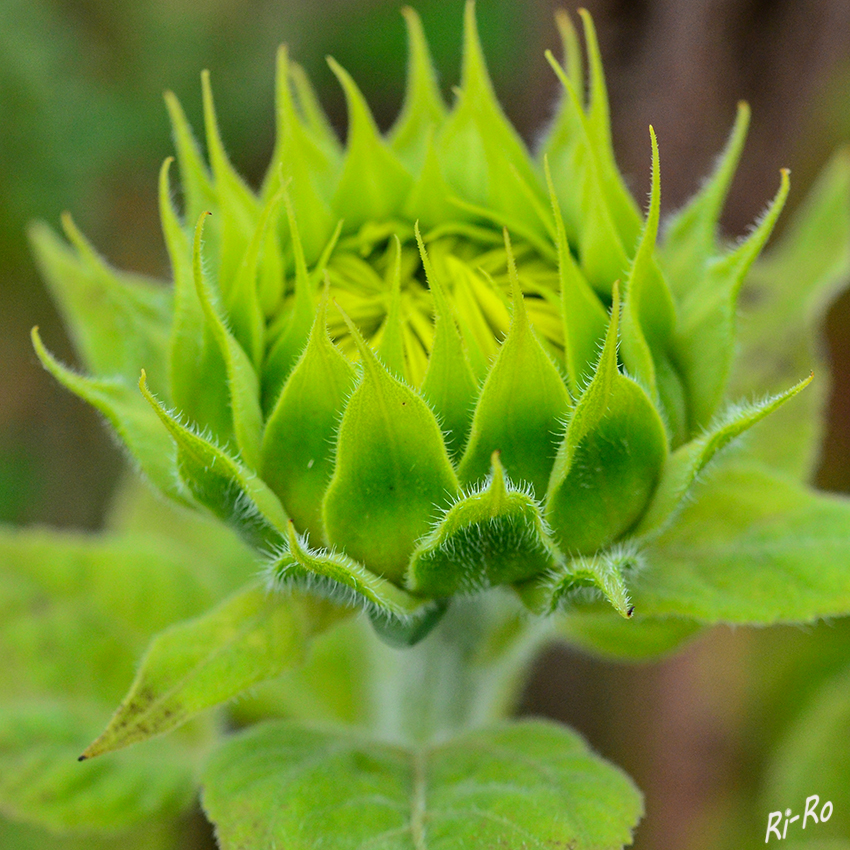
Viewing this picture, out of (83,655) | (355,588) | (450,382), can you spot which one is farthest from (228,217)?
(83,655)

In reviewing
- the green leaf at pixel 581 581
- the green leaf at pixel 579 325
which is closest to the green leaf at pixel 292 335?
the green leaf at pixel 579 325

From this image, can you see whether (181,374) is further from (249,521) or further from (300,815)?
(300,815)

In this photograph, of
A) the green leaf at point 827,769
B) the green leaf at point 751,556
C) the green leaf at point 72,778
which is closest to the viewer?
the green leaf at point 751,556

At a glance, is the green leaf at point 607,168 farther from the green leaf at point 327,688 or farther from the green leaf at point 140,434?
the green leaf at point 327,688

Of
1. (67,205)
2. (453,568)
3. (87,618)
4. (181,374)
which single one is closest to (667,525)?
(453,568)

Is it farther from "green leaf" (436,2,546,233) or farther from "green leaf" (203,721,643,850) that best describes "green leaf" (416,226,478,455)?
"green leaf" (203,721,643,850)
